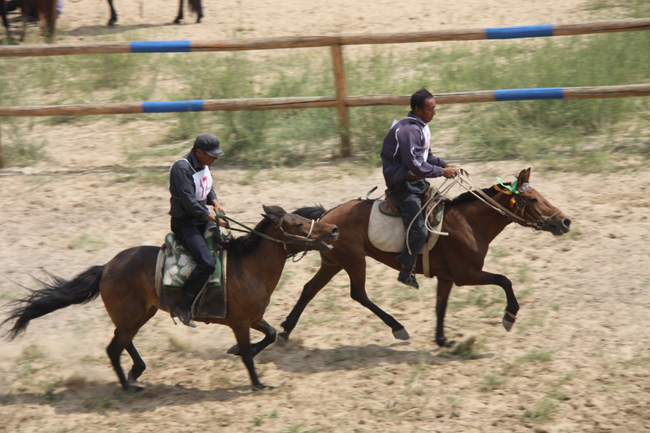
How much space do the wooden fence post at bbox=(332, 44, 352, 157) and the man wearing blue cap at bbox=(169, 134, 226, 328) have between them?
4439 millimetres

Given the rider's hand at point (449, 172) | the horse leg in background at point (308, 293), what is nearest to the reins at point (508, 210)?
the rider's hand at point (449, 172)

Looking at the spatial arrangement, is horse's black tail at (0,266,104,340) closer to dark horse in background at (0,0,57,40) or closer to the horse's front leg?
the horse's front leg

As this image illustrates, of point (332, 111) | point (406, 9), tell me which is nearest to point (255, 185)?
point (332, 111)

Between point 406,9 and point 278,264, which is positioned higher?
point 406,9

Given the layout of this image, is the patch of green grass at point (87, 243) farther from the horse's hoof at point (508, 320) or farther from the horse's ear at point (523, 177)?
the horse's ear at point (523, 177)

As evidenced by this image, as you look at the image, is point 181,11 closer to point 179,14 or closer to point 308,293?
point 179,14

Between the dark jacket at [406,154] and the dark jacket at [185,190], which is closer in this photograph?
the dark jacket at [185,190]

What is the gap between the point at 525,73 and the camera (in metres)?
10.8

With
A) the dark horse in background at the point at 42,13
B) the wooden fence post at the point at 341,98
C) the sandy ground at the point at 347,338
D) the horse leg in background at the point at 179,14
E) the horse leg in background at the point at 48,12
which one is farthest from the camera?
the horse leg in background at the point at 179,14

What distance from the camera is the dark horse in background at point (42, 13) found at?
14.2 meters

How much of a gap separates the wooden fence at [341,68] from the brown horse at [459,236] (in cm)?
358

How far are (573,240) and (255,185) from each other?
399 cm

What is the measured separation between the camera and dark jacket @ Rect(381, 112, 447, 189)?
6059mm

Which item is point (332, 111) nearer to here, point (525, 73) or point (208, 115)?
point (208, 115)
